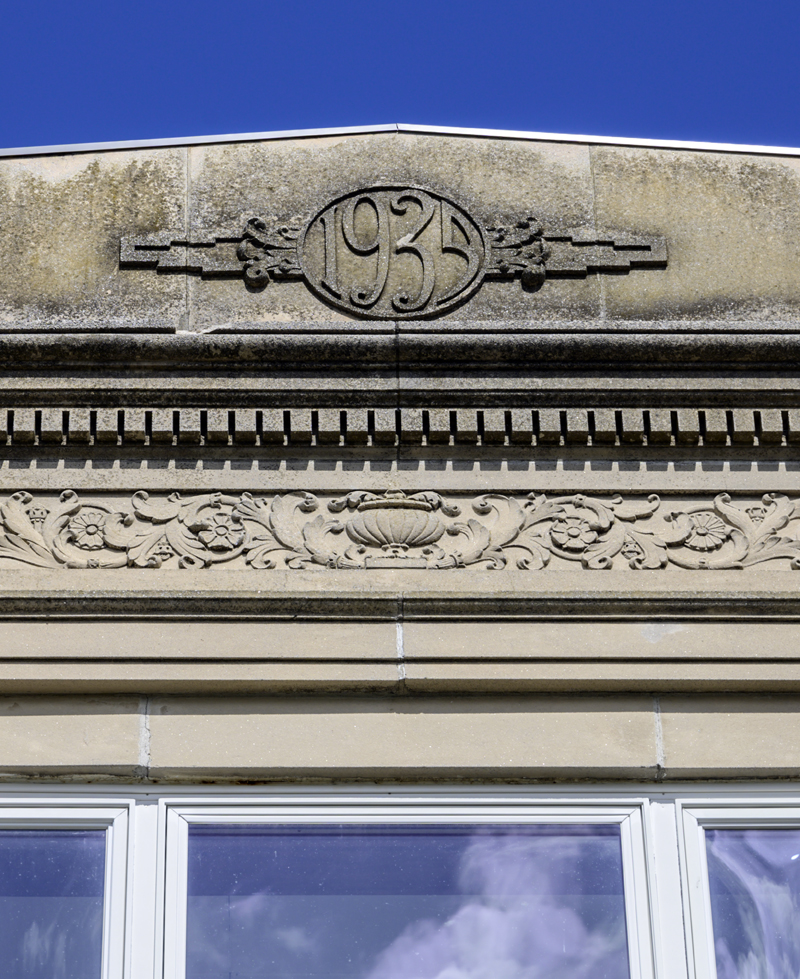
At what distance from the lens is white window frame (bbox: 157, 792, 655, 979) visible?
4.75m

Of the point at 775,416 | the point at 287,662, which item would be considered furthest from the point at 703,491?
the point at 287,662

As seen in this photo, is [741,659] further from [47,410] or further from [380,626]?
[47,410]

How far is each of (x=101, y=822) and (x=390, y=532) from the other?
1245 millimetres

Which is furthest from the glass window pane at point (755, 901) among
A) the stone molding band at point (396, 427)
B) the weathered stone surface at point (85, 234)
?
the weathered stone surface at point (85, 234)

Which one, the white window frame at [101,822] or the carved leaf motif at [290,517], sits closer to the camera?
the white window frame at [101,822]

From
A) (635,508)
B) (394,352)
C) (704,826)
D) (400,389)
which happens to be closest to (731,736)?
(704,826)

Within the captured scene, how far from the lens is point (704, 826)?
4832mm

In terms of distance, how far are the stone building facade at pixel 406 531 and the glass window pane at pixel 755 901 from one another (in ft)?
0.04

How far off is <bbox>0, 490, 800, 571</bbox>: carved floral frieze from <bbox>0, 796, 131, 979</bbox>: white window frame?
2.46ft

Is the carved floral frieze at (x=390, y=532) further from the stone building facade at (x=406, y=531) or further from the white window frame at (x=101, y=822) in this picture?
the white window frame at (x=101, y=822)

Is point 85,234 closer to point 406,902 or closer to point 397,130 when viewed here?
point 397,130

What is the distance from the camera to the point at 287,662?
194 inches

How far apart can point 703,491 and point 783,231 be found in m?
1.02

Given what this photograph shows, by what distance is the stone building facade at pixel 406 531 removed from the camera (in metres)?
4.78
